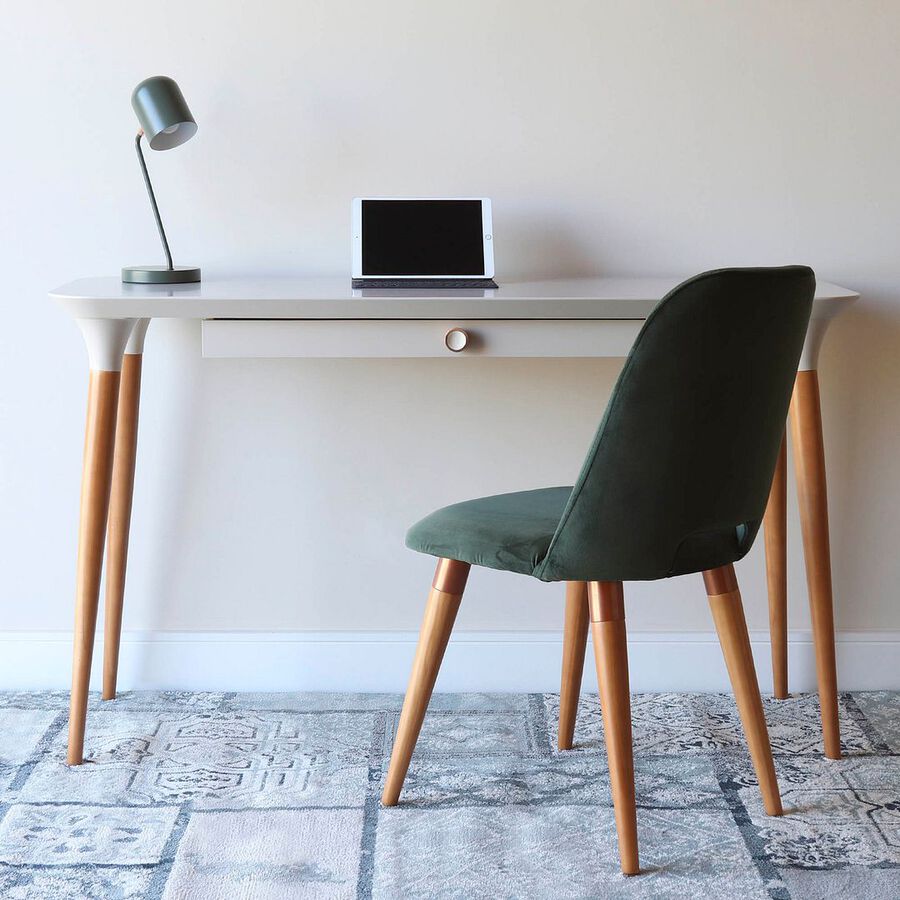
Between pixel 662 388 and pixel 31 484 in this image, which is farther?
pixel 31 484

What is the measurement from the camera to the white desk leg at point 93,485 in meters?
1.83

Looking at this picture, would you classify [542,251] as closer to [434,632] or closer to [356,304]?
[356,304]

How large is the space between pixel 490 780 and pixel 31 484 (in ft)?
3.39

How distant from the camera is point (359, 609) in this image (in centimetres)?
228

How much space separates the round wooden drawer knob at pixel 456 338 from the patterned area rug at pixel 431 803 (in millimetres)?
694

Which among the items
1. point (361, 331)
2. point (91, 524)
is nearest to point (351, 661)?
point (91, 524)

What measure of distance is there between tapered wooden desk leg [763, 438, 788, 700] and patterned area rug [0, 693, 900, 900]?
0.34ft

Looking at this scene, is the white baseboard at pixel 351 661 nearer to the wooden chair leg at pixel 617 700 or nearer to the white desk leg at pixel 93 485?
the white desk leg at pixel 93 485

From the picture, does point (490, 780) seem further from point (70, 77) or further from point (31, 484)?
point (70, 77)

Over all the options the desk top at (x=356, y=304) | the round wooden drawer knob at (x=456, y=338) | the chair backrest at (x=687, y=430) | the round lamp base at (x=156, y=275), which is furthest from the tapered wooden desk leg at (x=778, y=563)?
the round lamp base at (x=156, y=275)

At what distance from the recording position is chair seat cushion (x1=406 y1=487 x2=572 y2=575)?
159cm

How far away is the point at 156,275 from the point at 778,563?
1.20 meters

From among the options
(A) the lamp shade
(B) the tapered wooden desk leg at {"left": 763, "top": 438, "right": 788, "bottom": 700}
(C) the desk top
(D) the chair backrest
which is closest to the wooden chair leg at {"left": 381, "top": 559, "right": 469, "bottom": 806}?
(D) the chair backrest

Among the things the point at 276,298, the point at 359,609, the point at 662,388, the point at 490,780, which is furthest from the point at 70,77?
the point at 490,780
